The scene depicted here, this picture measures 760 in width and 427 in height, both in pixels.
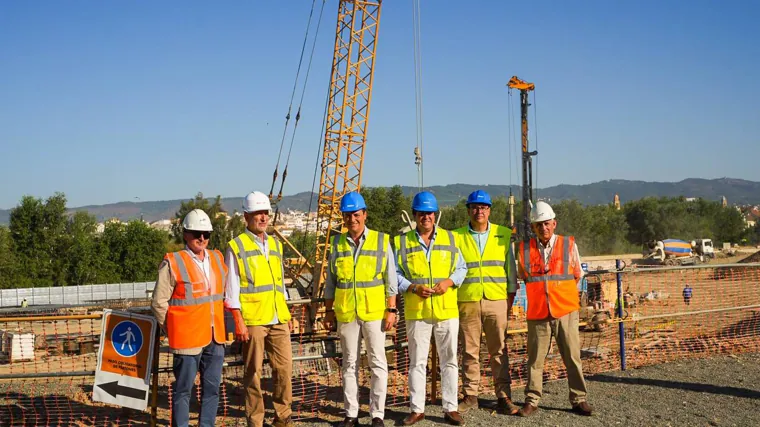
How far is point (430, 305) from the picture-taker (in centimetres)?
584

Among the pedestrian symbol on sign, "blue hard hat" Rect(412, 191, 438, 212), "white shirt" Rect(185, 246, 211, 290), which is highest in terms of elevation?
"blue hard hat" Rect(412, 191, 438, 212)

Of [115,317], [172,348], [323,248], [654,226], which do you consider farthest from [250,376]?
[654,226]

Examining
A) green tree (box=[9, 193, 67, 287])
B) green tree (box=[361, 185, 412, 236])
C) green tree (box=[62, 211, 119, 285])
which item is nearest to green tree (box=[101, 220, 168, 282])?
green tree (box=[62, 211, 119, 285])

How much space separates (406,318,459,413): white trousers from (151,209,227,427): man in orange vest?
1.60 metres

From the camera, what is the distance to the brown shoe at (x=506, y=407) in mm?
6211

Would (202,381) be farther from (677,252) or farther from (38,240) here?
(38,240)

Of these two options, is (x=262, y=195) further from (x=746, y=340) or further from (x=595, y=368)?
(x=746, y=340)

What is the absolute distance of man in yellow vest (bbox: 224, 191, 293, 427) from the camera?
5605mm

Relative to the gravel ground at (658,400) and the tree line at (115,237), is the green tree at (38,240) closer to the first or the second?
the tree line at (115,237)

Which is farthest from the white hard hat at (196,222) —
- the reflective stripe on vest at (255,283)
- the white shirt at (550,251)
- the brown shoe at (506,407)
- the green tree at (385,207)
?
the green tree at (385,207)

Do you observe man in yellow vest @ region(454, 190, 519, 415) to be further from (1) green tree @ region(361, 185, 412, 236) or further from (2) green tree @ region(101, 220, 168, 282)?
(1) green tree @ region(361, 185, 412, 236)

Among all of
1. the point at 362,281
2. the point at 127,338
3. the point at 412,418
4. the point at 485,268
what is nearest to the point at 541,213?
the point at 485,268

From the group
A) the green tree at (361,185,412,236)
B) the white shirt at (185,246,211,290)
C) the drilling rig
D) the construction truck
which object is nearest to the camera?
the white shirt at (185,246,211,290)

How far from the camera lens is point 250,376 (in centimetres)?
566
